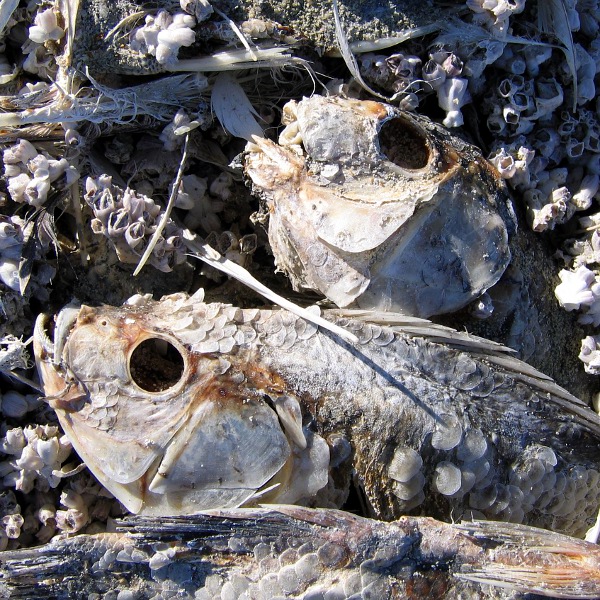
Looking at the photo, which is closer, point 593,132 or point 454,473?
point 454,473

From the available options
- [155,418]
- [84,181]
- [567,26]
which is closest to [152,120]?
[84,181]

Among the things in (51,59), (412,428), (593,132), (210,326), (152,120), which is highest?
(51,59)

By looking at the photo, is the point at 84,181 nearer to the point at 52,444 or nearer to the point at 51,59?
the point at 51,59

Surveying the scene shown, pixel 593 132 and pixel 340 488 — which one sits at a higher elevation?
pixel 593 132

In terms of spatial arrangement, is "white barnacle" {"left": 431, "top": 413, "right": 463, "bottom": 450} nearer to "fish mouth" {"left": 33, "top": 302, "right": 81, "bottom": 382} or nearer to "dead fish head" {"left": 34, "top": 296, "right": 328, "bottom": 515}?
"dead fish head" {"left": 34, "top": 296, "right": 328, "bottom": 515}

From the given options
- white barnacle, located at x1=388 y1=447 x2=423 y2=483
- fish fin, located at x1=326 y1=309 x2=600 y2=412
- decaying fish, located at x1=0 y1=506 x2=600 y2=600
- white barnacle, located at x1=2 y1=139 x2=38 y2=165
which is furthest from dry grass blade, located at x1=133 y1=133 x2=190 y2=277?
white barnacle, located at x1=388 y1=447 x2=423 y2=483

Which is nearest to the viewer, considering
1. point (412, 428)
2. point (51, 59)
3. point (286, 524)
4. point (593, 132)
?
point (286, 524)

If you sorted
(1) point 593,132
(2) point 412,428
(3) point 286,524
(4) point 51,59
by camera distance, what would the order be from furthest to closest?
(1) point 593,132 → (4) point 51,59 → (2) point 412,428 → (3) point 286,524
